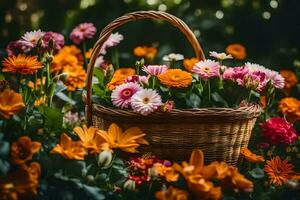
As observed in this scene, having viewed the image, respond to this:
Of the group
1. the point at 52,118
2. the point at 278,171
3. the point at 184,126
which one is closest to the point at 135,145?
the point at 184,126

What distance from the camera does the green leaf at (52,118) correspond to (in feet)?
4.72

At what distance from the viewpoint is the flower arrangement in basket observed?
141 centimetres

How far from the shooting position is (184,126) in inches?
56.1

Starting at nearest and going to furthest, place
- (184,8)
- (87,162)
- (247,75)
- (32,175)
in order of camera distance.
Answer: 1. (32,175)
2. (87,162)
3. (247,75)
4. (184,8)

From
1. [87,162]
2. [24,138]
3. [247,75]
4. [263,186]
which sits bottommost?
[263,186]

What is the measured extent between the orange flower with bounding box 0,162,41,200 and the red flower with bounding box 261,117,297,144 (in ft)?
2.60

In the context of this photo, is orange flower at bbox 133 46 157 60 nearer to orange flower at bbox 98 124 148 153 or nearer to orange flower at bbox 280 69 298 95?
orange flower at bbox 280 69 298 95

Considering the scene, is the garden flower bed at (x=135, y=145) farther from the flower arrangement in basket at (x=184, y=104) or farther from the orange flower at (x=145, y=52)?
the orange flower at (x=145, y=52)

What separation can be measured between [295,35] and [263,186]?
1372 mm

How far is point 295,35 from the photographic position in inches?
107

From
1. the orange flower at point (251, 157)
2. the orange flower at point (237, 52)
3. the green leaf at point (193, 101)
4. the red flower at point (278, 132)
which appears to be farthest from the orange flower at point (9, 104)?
the orange flower at point (237, 52)

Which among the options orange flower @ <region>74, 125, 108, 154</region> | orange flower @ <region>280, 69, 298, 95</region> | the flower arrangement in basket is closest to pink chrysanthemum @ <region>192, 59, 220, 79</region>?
the flower arrangement in basket

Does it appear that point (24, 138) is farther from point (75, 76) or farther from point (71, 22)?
point (71, 22)

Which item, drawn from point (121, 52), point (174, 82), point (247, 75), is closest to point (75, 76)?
point (174, 82)
